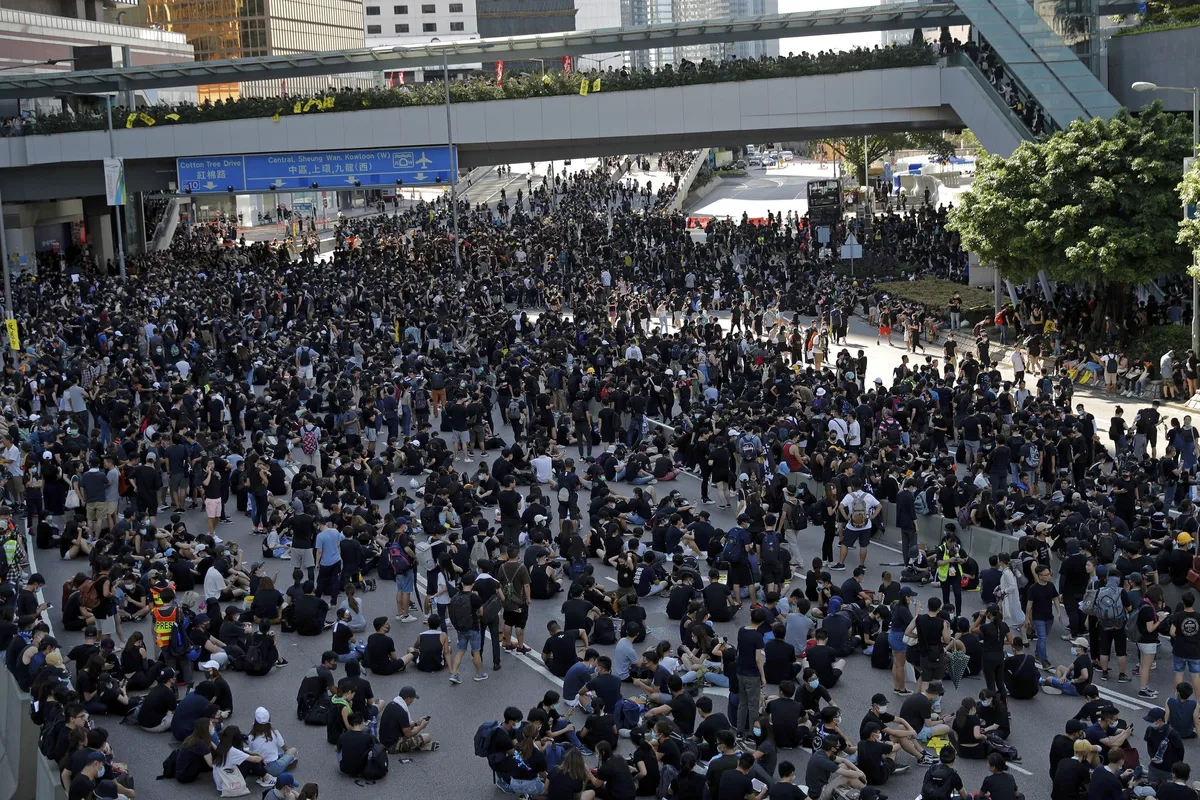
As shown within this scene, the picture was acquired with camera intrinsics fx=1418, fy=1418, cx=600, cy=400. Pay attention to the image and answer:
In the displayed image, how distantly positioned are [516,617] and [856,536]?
534 centimetres

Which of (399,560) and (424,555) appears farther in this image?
(424,555)

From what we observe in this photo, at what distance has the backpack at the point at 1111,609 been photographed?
15.5 metres

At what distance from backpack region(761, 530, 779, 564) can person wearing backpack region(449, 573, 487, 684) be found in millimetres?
3904

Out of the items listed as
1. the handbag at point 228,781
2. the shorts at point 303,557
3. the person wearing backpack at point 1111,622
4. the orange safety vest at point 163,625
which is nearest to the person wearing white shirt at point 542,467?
the shorts at point 303,557

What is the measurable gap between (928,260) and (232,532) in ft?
101

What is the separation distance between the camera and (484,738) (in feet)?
43.3

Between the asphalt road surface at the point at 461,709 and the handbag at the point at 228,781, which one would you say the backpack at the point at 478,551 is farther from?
the handbag at the point at 228,781

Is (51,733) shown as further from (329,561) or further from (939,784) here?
(939,784)

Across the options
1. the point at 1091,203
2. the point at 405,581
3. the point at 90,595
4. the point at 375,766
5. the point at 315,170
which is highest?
the point at 315,170

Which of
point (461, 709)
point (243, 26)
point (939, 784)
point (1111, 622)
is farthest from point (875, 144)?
point (939, 784)

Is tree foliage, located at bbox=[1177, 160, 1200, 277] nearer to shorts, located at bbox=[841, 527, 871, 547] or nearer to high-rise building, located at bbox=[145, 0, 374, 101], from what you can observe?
shorts, located at bbox=[841, 527, 871, 547]

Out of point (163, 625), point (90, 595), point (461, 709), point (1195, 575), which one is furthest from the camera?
point (90, 595)

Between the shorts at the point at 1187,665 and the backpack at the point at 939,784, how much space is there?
15.2 feet

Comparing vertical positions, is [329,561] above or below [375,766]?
above
